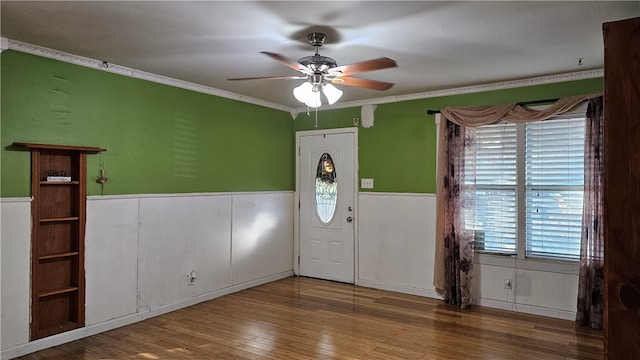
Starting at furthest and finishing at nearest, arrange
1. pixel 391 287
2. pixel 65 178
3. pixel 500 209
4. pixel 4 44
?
pixel 391 287 → pixel 500 209 → pixel 65 178 → pixel 4 44

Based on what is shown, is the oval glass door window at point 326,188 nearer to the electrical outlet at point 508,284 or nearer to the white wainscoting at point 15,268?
the electrical outlet at point 508,284

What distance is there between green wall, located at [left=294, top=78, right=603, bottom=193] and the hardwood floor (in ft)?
4.62

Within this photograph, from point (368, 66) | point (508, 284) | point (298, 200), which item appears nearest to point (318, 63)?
point (368, 66)

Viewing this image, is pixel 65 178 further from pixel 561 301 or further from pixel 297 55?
pixel 561 301

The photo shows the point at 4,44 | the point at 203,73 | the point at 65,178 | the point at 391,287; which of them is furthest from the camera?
the point at 391,287

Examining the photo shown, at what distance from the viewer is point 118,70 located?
397 cm

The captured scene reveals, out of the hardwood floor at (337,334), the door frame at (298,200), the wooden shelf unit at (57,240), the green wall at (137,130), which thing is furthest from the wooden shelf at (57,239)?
the door frame at (298,200)

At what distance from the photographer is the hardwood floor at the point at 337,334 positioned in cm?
338

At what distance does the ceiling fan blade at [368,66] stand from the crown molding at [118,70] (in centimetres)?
215

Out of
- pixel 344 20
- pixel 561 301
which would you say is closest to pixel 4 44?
pixel 344 20

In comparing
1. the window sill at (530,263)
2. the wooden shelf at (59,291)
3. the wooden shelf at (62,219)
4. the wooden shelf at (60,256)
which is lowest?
the wooden shelf at (59,291)

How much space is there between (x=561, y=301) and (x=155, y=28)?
4.37 metres

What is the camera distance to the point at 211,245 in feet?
16.1

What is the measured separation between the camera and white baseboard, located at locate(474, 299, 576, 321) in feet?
13.8
